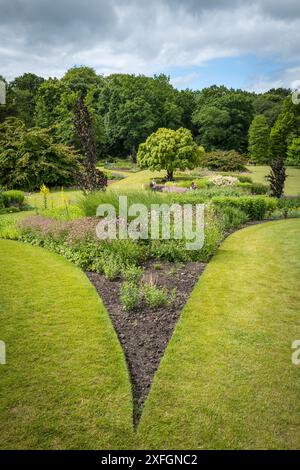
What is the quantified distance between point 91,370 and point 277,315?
329cm

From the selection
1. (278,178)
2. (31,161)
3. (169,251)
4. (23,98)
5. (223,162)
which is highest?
(23,98)

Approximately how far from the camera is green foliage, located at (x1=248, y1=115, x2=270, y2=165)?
42094 mm

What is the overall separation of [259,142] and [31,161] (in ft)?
97.0

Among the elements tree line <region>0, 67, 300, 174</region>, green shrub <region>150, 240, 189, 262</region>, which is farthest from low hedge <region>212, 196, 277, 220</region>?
tree line <region>0, 67, 300, 174</region>

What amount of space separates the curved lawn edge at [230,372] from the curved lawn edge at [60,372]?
447 mm

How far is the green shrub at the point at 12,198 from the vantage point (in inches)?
652

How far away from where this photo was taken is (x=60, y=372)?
442cm

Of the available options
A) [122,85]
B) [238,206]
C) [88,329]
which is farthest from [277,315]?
[122,85]

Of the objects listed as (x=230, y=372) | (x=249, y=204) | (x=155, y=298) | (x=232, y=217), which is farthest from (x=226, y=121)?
(x=230, y=372)

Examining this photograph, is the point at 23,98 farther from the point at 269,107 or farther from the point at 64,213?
the point at 64,213

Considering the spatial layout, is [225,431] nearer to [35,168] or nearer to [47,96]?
[35,168]

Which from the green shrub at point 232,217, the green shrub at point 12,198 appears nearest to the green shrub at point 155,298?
the green shrub at point 232,217

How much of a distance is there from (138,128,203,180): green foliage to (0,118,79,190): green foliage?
21.8ft

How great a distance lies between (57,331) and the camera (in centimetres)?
540
